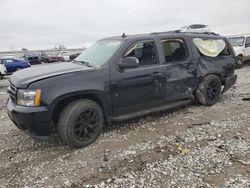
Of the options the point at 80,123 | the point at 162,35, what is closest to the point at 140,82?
the point at 162,35

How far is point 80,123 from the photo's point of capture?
13.3ft

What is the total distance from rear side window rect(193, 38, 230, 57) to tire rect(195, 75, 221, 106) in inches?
22.8

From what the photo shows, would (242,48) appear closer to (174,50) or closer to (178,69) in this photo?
(174,50)

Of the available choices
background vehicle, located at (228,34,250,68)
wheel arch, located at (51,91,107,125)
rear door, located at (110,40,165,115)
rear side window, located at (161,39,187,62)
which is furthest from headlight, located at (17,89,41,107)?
background vehicle, located at (228,34,250,68)

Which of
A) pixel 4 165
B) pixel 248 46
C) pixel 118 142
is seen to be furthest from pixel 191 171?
pixel 248 46

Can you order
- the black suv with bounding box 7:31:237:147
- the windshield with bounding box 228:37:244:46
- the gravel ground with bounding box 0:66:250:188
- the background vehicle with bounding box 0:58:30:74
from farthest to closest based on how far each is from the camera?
1. the background vehicle with bounding box 0:58:30:74
2. the windshield with bounding box 228:37:244:46
3. the black suv with bounding box 7:31:237:147
4. the gravel ground with bounding box 0:66:250:188

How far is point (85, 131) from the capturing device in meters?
4.12

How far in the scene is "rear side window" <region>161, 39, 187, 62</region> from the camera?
511 cm

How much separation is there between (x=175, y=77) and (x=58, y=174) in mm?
3039

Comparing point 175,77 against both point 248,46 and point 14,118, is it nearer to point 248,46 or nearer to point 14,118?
point 14,118

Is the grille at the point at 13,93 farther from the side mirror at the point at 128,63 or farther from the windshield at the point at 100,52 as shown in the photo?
the side mirror at the point at 128,63

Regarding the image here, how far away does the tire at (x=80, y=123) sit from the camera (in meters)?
3.91

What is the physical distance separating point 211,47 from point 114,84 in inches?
118

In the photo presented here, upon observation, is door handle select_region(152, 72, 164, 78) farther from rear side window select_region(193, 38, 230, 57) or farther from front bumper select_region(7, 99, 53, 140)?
front bumper select_region(7, 99, 53, 140)
